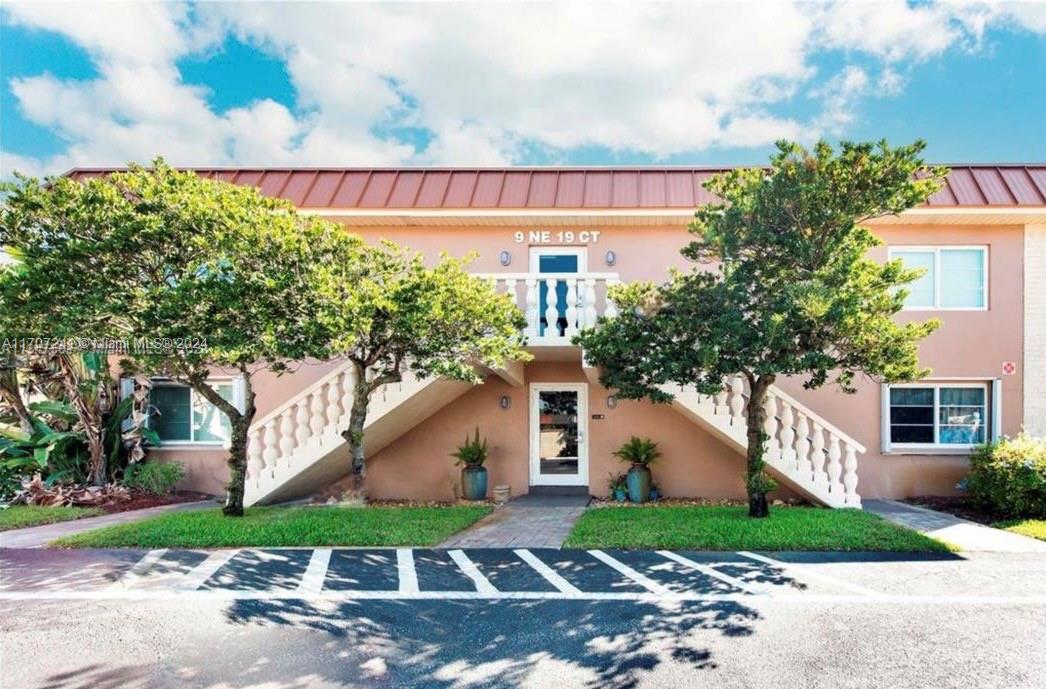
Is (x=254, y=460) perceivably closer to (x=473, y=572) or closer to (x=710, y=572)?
(x=473, y=572)

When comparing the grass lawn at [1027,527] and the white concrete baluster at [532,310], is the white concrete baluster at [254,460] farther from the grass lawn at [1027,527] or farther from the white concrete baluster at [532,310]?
the grass lawn at [1027,527]

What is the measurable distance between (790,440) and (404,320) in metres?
6.50

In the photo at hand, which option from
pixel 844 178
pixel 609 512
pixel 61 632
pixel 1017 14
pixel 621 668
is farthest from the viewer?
pixel 1017 14

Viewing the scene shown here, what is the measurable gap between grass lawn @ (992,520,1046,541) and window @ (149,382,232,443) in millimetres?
12918

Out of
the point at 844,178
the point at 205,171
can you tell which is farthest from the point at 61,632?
the point at 205,171

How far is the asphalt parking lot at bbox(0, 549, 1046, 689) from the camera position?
416 centimetres

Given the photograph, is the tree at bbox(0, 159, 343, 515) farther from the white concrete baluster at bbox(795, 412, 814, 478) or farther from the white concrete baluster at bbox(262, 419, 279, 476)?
the white concrete baluster at bbox(795, 412, 814, 478)

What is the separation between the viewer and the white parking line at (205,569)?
5.98m

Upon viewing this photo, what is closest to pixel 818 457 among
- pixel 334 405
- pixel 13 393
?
pixel 334 405

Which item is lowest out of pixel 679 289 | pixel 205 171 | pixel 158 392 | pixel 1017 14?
pixel 158 392

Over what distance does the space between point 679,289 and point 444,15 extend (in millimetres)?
5693

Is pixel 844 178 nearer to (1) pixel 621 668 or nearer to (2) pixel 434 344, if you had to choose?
(2) pixel 434 344

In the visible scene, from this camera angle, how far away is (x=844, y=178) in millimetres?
6988

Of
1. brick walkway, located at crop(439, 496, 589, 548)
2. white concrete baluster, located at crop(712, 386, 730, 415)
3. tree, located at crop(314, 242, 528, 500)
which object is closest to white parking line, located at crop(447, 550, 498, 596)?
brick walkway, located at crop(439, 496, 589, 548)
